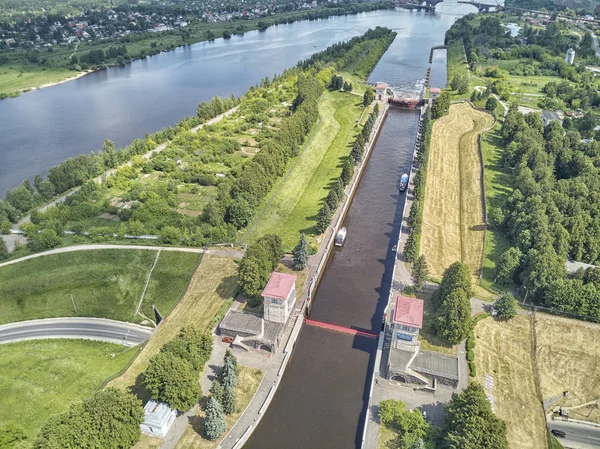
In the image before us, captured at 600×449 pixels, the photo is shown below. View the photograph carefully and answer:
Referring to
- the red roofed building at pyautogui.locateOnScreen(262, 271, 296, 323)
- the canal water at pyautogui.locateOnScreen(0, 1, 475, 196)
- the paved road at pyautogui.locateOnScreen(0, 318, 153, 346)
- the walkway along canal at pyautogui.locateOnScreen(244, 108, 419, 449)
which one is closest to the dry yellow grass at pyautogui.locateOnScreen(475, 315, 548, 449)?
the walkway along canal at pyautogui.locateOnScreen(244, 108, 419, 449)

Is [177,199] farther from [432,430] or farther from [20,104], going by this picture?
[20,104]

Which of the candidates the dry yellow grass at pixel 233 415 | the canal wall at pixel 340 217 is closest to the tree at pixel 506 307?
the canal wall at pixel 340 217

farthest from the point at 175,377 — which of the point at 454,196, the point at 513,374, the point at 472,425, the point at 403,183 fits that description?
the point at 454,196

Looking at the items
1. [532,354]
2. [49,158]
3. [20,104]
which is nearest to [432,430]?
[532,354]

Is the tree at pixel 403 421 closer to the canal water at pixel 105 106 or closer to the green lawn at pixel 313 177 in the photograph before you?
the green lawn at pixel 313 177

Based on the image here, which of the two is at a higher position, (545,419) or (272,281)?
(272,281)

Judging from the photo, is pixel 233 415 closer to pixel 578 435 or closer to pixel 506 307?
pixel 578 435
